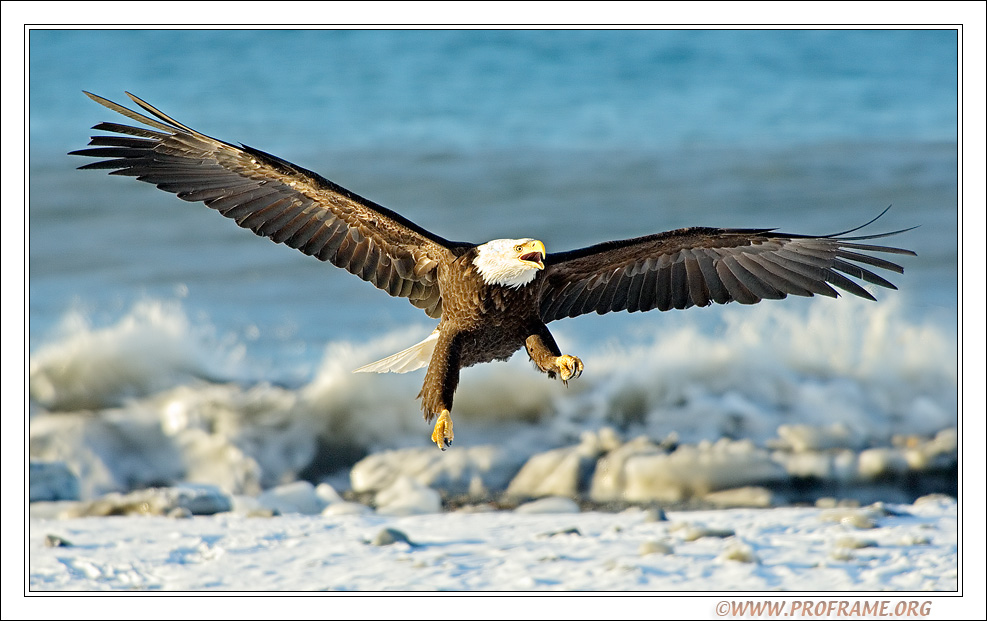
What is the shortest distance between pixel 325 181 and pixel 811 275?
103 inches

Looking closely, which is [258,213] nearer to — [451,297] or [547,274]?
[451,297]

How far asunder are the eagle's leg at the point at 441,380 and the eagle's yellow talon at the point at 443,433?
5cm

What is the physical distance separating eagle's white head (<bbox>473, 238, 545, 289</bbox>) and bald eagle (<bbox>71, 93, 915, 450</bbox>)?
20 centimetres

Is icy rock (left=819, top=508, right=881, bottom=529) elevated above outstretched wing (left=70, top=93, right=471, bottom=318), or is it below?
below

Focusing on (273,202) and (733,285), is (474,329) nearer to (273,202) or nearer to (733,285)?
(273,202)

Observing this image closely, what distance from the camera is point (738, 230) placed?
5.24m

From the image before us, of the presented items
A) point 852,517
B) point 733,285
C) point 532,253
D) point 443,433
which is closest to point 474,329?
point 532,253

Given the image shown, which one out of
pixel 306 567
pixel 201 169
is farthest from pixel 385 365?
pixel 306 567

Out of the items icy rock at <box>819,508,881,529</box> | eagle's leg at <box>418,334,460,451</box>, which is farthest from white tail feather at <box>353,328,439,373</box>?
icy rock at <box>819,508,881,529</box>

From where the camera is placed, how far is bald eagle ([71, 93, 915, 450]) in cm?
511

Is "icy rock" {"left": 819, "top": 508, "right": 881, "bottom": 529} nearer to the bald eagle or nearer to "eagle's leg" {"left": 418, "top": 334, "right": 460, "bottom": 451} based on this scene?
the bald eagle

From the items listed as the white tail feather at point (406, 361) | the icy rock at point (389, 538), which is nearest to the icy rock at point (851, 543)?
the icy rock at point (389, 538)

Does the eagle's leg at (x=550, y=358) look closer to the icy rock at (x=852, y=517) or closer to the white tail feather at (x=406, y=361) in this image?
the white tail feather at (x=406, y=361)

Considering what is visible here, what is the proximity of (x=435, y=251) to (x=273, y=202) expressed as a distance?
0.93 meters
